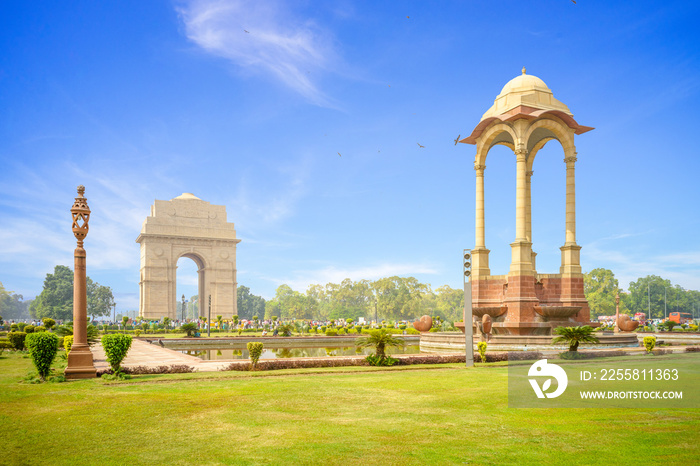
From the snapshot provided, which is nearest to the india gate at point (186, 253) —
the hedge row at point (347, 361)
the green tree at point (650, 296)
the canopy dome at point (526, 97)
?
the canopy dome at point (526, 97)

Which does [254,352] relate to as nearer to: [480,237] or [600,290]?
[480,237]

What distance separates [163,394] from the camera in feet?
33.2

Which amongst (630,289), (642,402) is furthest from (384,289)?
(642,402)

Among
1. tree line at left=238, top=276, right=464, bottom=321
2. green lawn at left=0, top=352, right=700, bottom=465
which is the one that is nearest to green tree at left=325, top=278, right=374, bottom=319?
tree line at left=238, top=276, right=464, bottom=321

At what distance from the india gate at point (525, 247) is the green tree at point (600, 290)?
2235 inches

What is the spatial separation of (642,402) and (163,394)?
8632mm

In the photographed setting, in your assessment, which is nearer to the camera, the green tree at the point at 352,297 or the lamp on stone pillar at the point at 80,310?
the lamp on stone pillar at the point at 80,310

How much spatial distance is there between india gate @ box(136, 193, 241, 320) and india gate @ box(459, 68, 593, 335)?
137ft

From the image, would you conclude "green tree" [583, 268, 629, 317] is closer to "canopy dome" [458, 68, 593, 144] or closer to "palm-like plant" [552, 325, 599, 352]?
"canopy dome" [458, 68, 593, 144]

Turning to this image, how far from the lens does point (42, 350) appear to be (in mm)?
12227

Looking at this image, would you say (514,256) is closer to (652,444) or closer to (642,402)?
(642,402)

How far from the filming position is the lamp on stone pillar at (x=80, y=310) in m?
12.8

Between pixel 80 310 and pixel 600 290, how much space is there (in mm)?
77177

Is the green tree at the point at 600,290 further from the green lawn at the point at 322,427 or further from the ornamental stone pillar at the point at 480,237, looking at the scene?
the green lawn at the point at 322,427
